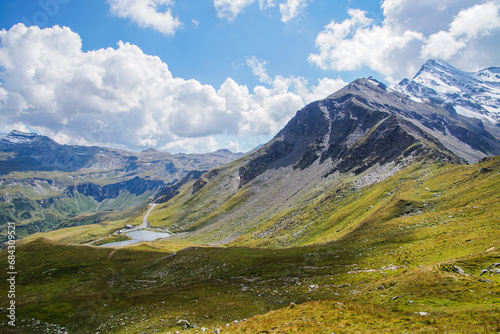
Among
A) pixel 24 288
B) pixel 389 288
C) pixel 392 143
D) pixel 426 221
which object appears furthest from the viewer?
pixel 392 143

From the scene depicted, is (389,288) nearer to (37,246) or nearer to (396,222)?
(396,222)

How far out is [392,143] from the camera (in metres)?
169

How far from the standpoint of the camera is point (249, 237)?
144 metres

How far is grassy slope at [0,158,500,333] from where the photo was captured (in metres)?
23.4

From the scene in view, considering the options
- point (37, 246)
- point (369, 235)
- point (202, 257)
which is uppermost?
point (37, 246)

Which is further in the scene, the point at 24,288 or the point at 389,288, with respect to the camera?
the point at 24,288

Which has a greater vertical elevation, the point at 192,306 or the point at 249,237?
the point at 192,306

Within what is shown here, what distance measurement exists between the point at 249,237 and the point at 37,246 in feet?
303

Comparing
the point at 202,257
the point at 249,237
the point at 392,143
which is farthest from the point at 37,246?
the point at 392,143

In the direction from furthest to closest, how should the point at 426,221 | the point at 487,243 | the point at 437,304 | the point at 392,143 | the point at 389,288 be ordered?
the point at 392,143 → the point at 426,221 → the point at 487,243 → the point at 389,288 → the point at 437,304

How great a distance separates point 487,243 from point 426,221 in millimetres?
25319

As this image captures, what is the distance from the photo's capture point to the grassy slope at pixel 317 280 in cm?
2338

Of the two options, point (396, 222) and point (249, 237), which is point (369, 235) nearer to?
point (396, 222)

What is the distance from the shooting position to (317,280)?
4412 centimetres
